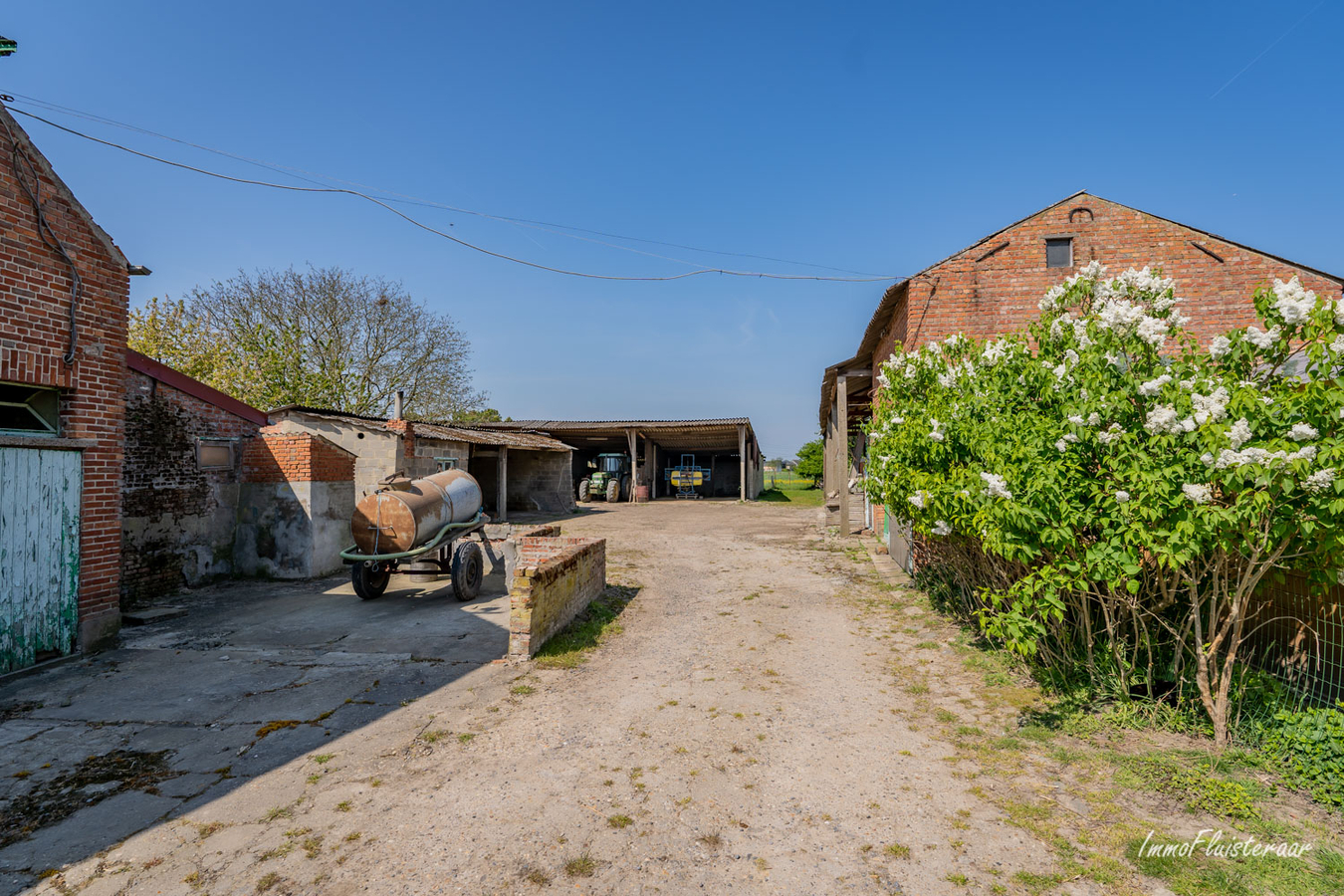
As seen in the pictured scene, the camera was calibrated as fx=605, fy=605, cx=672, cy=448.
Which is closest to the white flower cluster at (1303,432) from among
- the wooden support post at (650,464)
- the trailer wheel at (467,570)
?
the trailer wheel at (467,570)

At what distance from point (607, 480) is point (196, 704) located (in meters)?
23.2

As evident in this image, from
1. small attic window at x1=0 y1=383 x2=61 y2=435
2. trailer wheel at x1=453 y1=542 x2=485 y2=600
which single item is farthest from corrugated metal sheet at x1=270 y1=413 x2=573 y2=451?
small attic window at x1=0 y1=383 x2=61 y2=435

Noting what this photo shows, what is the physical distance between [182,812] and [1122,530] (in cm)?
543

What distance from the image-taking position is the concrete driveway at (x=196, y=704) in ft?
10.5

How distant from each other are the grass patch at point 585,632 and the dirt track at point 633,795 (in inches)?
8.7

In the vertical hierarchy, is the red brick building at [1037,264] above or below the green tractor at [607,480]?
above

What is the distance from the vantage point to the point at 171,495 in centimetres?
848

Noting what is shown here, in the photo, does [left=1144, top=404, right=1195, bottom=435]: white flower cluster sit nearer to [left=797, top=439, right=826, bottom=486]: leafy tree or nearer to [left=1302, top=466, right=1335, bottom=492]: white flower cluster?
[left=1302, top=466, right=1335, bottom=492]: white flower cluster

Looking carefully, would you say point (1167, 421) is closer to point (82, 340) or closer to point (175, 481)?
point (82, 340)

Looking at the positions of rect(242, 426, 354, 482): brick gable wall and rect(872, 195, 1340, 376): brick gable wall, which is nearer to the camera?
rect(242, 426, 354, 482): brick gable wall

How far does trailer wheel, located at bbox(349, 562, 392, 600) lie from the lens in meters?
8.02

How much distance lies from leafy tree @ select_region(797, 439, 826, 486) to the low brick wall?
3376cm

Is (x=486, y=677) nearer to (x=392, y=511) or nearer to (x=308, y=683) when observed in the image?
(x=308, y=683)

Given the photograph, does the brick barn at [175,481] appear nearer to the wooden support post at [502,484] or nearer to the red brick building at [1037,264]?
the wooden support post at [502,484]
